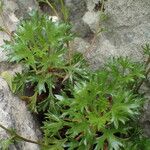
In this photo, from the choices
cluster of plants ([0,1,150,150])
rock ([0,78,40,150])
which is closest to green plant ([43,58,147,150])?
cluster of plants ([0,1,150,150])

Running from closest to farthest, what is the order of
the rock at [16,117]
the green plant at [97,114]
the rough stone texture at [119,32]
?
1. the green plant at [97,114]
2. the rock at [16,117]
3. the rough stone texture at [119,32]

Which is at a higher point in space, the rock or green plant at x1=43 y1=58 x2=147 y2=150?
the rock

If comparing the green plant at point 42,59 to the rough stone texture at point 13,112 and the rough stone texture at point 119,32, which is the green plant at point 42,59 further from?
the rough stone texture at point 119,32

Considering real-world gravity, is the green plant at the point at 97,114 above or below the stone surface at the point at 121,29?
below

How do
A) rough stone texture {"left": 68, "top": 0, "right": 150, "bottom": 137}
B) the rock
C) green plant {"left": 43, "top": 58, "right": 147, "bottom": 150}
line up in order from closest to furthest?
green plant {"left": 43, "top": 58, "right": 147, "bottom": 150} < the rock < rough stone texture {"left": 68, "top": 0, "right": 150, "bottom": 137}

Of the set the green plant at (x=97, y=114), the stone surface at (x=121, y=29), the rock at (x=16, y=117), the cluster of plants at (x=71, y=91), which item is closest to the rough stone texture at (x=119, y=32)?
the stone surface at (x=121, y=29)

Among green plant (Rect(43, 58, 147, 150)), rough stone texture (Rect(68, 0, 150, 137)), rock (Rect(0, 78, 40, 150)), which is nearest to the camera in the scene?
green plant (Rect(43, 58, 147, 150))

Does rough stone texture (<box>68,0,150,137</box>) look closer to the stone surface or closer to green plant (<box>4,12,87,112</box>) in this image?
the stone surface

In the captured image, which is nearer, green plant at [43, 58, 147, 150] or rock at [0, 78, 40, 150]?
green plant at [43, 58, 147, 150]

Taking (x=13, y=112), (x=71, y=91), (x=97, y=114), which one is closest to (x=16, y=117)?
(x=13, y=112)
